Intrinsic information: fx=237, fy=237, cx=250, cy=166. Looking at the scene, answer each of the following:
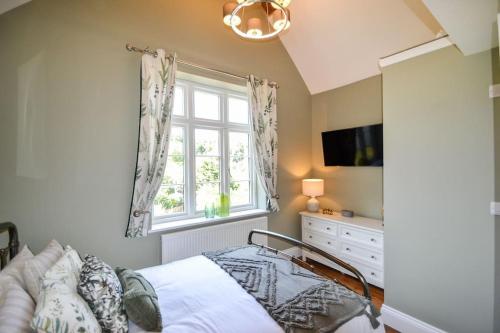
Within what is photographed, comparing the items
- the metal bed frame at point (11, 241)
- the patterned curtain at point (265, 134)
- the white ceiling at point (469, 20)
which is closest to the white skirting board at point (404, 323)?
the patterned curtain at point (265, 134)

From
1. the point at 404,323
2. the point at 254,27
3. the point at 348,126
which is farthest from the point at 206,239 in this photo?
the point at 348,126

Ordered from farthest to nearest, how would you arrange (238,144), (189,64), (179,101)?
(238,144) → (179,101) → (189,64)

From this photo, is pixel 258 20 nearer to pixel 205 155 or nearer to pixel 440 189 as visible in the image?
pixel 205 155

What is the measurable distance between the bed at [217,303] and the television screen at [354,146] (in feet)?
6.10

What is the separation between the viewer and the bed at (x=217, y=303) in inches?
47.8

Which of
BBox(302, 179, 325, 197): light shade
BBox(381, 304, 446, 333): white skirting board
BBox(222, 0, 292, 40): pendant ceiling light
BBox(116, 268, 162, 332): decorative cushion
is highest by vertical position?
BBox(222, 0, 292, 40): pendant ceiling light

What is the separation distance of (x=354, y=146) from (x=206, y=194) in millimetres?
2055

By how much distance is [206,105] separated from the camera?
3.05 meters

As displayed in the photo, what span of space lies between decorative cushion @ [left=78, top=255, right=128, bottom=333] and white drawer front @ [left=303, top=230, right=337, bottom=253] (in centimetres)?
267

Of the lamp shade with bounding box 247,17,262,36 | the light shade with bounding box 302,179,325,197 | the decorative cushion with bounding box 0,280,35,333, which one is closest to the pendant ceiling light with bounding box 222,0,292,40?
the lamp shade with bounding box 247,17,262,36

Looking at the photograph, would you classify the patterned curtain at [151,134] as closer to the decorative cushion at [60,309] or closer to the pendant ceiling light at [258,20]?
the pendant ceiling light at [258,20]

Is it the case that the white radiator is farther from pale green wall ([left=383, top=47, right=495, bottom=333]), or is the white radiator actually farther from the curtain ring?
pale green wall ([left=383, top=47, right=495, bottom=333])

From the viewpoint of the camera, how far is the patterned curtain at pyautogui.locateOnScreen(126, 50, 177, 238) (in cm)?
224

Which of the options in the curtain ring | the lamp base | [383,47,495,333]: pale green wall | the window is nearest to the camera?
[383,47,495,333]: pale green wall
